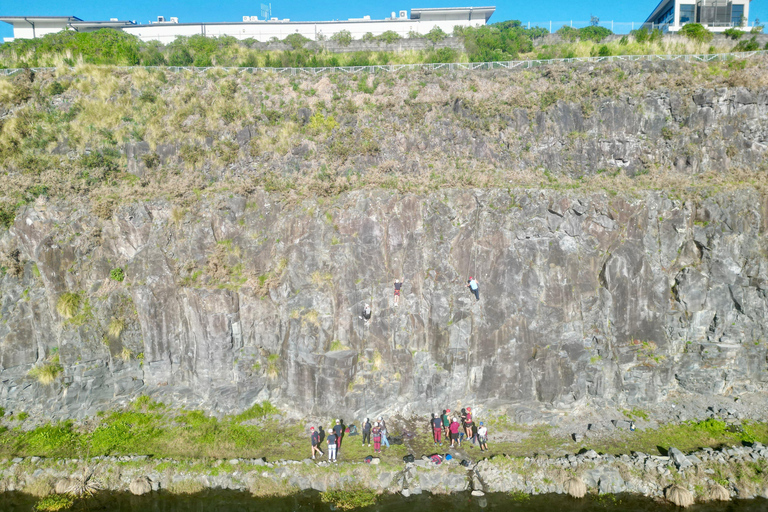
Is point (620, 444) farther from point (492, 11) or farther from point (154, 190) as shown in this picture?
point (492, 11)

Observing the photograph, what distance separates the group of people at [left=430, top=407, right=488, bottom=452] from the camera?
1756 cm

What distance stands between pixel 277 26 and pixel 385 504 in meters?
43.4

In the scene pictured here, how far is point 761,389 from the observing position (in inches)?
786

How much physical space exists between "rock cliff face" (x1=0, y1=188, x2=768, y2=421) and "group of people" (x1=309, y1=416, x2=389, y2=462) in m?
1.03

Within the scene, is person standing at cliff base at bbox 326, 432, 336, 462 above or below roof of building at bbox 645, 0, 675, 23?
below

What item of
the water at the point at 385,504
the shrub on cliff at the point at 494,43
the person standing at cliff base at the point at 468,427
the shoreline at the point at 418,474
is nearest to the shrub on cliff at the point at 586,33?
the shrub on cliff at the point at 494,43

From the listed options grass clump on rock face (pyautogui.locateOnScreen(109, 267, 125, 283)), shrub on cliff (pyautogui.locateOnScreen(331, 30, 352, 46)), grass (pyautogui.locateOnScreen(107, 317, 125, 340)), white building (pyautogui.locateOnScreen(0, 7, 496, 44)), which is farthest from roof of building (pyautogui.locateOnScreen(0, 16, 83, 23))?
grass (pyautogui.locateOnScreen(107, 317, 125, 340))

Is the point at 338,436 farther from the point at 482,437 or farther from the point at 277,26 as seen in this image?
the point at 277,26

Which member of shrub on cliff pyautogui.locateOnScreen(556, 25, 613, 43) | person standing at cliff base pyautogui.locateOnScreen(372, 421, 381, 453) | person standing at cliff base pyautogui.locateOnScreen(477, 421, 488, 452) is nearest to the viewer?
person standing at cliff base pyautogui.locateOnScreen(372, 421, 381, 453)

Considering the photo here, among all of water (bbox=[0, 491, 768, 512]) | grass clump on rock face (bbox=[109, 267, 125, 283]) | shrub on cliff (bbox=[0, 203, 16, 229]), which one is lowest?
water (bbox=[0, 491, 768, 512])

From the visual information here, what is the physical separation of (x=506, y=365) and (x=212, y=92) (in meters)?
23.5

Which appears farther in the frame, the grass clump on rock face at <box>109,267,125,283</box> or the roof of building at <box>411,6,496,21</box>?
the roof of building at <box>411,6,496,21</box>

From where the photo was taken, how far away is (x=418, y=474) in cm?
1625

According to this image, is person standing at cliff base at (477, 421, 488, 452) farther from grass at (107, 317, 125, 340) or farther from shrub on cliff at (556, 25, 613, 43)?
shrub on cliff at (556, 25, 613, 43)
